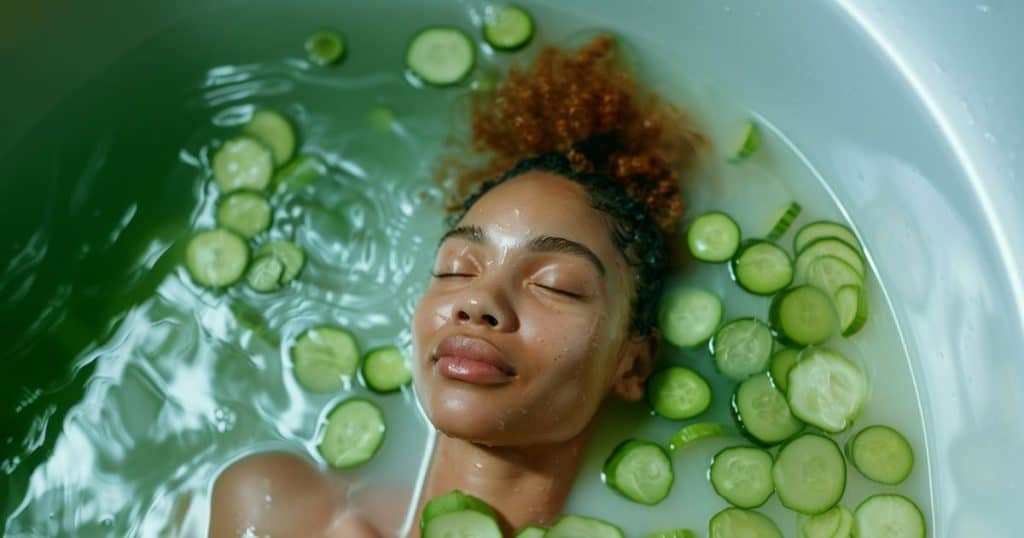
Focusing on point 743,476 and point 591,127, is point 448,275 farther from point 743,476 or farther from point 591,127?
point 743,476

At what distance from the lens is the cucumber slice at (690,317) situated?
1.68 metres

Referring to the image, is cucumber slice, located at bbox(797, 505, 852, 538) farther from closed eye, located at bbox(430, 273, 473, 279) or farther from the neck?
closed eye, located at bbox(430, 273, 473, 279)

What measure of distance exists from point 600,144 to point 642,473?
0.56m

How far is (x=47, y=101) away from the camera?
182 centimetres

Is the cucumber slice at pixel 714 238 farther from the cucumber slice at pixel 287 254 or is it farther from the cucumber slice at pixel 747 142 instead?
the cucumber slice at pixel 287 254

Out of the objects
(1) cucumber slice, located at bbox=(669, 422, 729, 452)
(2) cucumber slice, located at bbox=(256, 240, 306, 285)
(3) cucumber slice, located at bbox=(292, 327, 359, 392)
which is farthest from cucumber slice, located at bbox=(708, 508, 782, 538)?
(2) cucumber slice, located at bbox=(256, 240, 306, 285)

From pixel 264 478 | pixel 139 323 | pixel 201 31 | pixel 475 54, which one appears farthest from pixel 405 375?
pixel 201 31

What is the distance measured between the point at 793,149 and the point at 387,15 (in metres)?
0.81

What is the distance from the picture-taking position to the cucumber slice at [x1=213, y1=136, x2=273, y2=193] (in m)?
1.88

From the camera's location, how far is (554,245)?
148 centimetres

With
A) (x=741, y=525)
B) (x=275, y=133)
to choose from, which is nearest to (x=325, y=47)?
(x=275, y=133)

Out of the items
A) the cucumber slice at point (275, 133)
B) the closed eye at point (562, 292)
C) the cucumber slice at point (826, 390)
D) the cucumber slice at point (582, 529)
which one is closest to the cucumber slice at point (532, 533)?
the cucumber slice at point (582, 529)

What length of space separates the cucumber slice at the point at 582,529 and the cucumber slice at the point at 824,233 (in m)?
0.59

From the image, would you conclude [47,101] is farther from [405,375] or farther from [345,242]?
[405,375]
